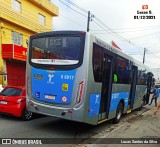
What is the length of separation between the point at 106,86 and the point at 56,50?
237cm

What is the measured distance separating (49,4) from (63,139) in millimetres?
23550

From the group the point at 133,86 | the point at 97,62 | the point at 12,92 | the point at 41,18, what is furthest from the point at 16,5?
the point at 97,62

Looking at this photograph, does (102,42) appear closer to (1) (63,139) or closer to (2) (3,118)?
(1) (63,139)

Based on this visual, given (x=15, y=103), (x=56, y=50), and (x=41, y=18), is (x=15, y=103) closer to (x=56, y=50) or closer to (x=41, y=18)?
(x=56, y=50)

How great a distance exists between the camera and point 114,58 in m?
9.26

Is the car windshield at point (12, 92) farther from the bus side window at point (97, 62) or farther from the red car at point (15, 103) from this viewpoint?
the bus side window at point (97, 62)

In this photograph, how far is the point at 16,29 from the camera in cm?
2316

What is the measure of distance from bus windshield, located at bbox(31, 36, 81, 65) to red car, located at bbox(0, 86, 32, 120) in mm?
2131

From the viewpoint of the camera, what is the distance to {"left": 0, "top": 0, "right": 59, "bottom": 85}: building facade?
21.2 meters

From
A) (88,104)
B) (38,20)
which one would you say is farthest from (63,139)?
(38,20)

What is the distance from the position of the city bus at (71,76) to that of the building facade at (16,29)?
1302 centimetres

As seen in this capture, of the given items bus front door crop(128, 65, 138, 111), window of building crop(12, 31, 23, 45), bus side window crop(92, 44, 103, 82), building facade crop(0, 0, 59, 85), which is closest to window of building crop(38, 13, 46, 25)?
building facade crop(0, 0, 59, 85)

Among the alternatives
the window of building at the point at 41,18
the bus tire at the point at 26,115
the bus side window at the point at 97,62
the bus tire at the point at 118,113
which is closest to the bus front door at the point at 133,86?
the bus tire at the point at 118,113

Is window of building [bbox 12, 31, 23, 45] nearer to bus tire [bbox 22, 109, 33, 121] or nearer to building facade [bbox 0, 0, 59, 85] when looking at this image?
building facade [bbox 0, 0, 59, 85]
